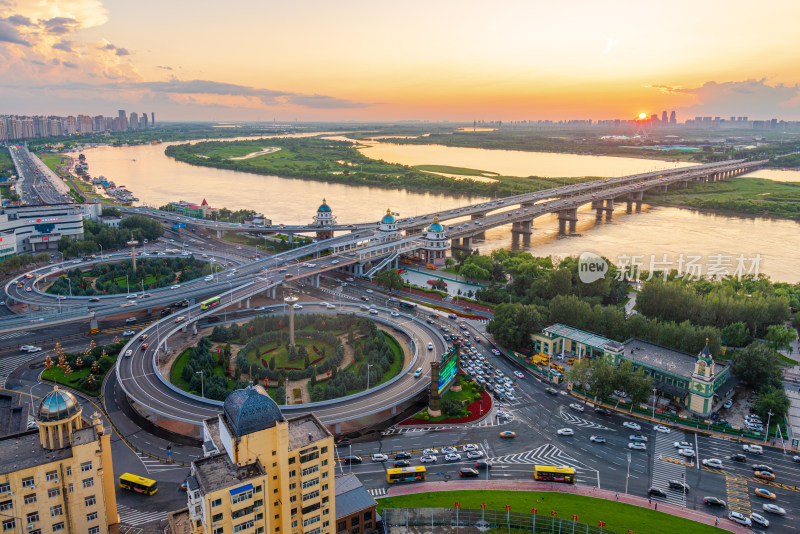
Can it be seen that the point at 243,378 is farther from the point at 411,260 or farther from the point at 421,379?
the point at 411,260

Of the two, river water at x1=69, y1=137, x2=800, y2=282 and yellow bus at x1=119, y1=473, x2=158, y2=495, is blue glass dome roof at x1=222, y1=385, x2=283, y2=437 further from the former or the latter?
river water at x1=69, y1=137, x2=800, y2=282

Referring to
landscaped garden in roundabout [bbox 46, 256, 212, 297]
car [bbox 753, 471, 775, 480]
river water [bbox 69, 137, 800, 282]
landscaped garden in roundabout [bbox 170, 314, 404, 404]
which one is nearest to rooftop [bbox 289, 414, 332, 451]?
landscaped garden in roundabout [bbox 170, 314, 404, 404]

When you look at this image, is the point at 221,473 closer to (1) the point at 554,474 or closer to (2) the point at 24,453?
(2) the point at 24,453

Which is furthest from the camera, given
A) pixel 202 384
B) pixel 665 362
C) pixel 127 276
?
pixel 127 276

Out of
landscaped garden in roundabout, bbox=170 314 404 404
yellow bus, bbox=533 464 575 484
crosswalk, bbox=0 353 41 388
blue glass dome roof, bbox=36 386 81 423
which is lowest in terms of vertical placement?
yellow bus, bbox=533 464 575 484

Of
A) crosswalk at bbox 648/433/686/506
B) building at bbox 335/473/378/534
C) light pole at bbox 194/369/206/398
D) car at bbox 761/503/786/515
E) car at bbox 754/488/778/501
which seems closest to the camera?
building at bbox 335/473/378/534

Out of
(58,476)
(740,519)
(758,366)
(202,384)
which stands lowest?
(740,519)

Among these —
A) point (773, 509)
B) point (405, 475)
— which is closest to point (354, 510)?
point (405, 475)
